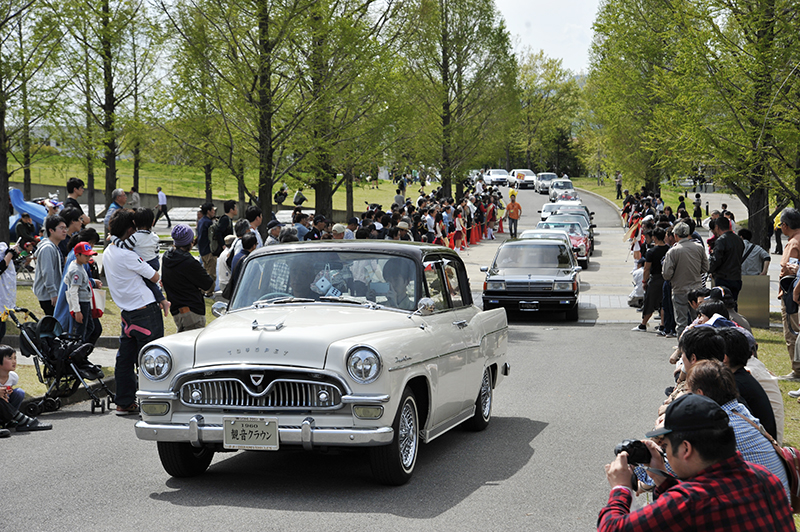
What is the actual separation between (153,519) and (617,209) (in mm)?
59282

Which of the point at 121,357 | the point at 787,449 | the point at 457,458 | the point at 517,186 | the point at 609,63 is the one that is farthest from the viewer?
the point at 517,186

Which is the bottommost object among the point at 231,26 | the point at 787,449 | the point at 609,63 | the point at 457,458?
the point at 457,458

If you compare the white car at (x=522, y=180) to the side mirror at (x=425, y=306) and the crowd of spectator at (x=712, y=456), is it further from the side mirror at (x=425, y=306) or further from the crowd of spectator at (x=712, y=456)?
the crowd of spectator at (x=712, y=456)

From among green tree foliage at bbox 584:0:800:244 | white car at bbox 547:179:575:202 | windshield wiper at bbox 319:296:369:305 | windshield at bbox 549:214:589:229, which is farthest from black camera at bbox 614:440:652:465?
white car at bbox 547:179:575:202

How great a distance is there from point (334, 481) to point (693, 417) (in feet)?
12.9

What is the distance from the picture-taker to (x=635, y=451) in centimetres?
357

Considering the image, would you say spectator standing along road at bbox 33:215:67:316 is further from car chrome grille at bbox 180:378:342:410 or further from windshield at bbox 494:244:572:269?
Answer: windshield at bbox 494:244:572:269

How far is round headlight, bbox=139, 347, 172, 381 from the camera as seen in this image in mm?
6496

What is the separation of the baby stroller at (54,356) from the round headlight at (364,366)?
4441mm

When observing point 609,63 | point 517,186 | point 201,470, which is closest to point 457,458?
point 201,470

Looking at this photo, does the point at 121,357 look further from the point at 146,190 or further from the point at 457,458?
the point at 146,190

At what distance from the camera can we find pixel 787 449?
13.5ft

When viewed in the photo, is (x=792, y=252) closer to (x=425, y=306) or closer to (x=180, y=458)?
(x=425, y=306)

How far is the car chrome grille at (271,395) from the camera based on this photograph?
20.3 ft
